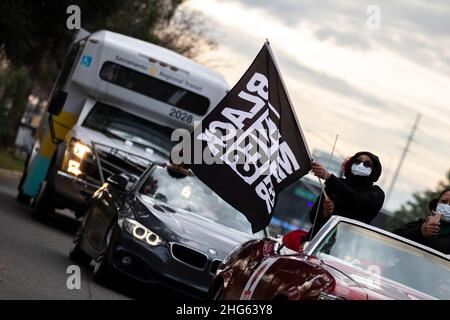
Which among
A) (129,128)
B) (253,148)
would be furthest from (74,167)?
(253,148)

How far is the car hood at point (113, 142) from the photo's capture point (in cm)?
1872

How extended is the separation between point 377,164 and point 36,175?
39.2 feet

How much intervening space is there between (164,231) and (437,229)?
342cm

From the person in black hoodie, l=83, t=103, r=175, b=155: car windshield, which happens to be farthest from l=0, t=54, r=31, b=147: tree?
the person in black hoodie

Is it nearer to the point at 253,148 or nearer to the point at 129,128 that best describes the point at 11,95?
the point at 129,128

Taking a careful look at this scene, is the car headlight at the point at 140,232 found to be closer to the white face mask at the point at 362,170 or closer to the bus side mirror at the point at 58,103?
the white face mask at the point at 362,170

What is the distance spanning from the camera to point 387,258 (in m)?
8.64

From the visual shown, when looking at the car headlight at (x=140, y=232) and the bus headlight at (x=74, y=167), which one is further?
the bus headlight at (x=74, y=167)

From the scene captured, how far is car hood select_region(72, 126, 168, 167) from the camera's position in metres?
18.7

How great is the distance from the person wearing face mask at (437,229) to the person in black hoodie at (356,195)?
1.58 ft

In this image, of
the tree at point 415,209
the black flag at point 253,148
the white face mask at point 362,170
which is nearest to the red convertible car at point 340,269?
the black flag at point 253,148

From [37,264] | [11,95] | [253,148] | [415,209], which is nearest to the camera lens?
[253,148]
